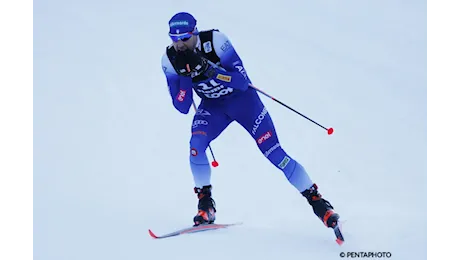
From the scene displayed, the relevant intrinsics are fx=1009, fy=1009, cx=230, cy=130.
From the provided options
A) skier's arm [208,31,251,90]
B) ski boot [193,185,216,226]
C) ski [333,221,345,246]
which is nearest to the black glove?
skier's arm [208,31,251,90]

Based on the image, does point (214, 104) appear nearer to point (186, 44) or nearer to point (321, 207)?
point (186, 44)

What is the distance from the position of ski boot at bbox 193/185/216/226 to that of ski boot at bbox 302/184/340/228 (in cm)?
53

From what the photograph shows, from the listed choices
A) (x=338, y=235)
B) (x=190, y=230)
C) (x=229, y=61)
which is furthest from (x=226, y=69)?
(x=338, y=235)

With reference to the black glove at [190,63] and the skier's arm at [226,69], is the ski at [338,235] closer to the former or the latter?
the skier's arm at [226,69]

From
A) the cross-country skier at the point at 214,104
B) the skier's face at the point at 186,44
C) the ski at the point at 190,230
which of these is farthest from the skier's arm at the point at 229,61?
A: the ski at the point at 190,230

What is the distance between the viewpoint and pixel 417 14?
6.07m

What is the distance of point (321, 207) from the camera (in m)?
5.65

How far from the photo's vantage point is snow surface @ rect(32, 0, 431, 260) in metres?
5.70

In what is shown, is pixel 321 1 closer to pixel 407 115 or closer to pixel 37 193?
pixel 407 115

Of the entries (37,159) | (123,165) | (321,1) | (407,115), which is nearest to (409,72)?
(407,115)

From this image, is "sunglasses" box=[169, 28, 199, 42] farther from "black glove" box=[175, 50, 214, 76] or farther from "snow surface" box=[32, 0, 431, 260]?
"snow surface" box=[32, 0, 431, 260]

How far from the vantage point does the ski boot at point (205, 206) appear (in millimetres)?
5695

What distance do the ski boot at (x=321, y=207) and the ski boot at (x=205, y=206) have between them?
53 centimetres
